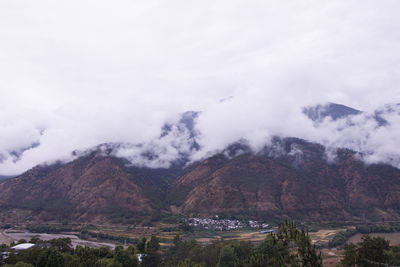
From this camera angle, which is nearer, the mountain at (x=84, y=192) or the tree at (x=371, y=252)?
the tree at (x=371, y=252)

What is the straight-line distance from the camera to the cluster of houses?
13575 centimetres

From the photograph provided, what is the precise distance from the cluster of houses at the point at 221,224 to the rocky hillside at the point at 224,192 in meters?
10.3

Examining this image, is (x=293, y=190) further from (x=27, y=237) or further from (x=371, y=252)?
(x=27, y=237)

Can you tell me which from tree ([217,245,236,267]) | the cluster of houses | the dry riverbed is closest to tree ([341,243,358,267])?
tree ([217,245,236,267])

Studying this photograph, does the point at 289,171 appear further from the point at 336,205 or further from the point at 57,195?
the point at 57,195

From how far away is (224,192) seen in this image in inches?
6599

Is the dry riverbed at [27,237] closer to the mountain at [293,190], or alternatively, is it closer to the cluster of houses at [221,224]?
the cluster of houses at [221,224]

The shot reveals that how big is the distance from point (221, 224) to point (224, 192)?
94.0 ft

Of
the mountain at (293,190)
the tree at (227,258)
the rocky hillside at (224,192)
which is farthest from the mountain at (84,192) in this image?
the tree at (227,258)

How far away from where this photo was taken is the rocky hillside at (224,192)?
157000mm

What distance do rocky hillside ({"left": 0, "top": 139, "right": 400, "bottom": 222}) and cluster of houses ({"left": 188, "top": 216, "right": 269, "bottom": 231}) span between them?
1026 cm

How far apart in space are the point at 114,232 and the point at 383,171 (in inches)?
6355

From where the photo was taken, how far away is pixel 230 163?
636 ft

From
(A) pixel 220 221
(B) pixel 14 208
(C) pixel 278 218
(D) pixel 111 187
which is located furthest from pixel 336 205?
(B) pixel 14 208
